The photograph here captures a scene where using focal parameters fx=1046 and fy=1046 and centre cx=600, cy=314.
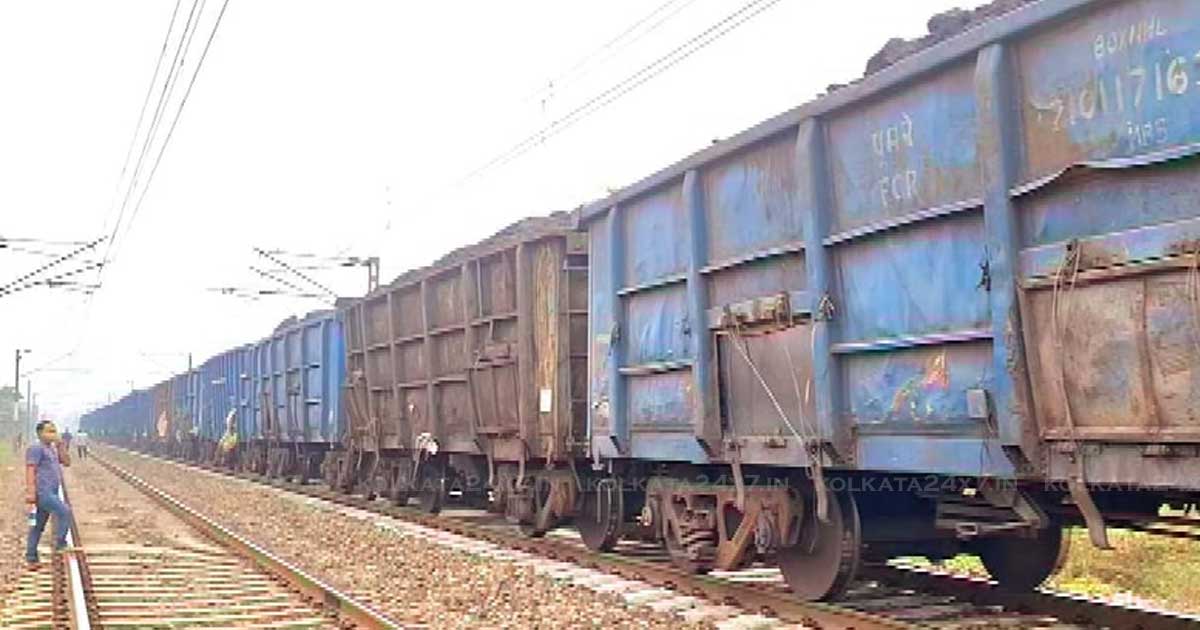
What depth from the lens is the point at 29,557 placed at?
10.6 meters

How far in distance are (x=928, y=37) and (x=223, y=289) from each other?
31672 mm

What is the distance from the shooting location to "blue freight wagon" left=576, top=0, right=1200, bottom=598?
449 centimetres

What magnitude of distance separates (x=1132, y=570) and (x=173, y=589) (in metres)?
9.07

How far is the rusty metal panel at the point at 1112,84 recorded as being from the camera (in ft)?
14.2

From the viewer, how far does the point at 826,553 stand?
7016 millimetres

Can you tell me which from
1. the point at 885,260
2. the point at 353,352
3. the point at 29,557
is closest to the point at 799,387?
the point at 885,260

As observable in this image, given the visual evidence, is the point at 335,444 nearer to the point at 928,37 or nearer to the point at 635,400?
the point at 635,400

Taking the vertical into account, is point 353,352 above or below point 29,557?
above

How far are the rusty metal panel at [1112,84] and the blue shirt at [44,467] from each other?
10208mm

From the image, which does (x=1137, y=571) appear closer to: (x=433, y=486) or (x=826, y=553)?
(x=826, y=553)

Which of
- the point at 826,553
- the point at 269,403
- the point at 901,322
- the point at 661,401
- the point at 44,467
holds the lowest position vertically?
the point at 826,553

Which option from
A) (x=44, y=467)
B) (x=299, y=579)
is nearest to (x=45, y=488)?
(x=44, y=467)

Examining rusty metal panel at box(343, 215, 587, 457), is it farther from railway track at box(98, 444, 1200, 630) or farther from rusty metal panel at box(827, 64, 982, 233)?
rusty metal panel at box(827, 64, 982, 233)

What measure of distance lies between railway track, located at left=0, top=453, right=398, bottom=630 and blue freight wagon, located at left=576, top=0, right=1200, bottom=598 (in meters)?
2.82
